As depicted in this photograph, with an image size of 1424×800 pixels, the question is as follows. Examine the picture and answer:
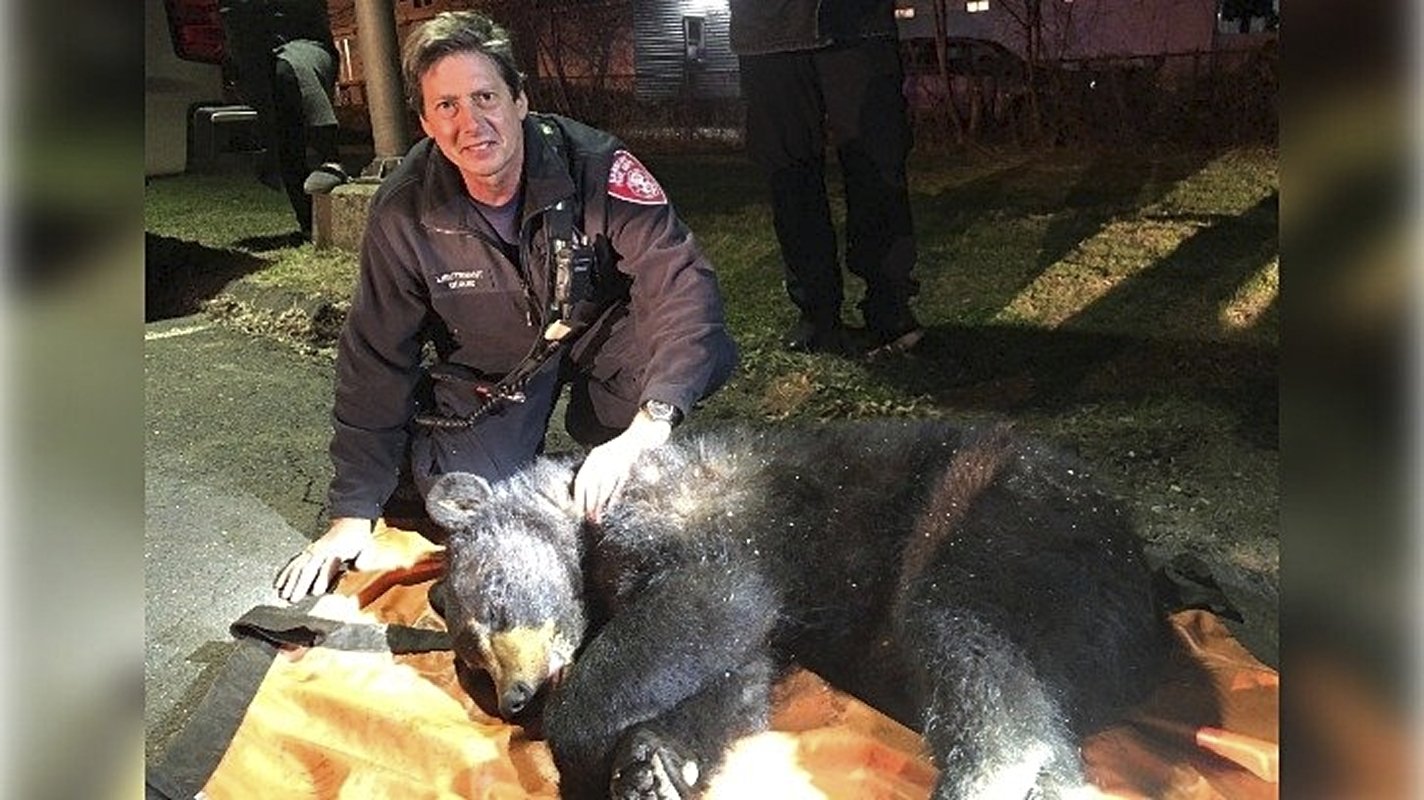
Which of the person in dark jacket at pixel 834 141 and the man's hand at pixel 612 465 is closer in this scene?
the person in dark jacket at pixel 834 141

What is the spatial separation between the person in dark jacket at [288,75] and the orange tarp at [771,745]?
1.28 m

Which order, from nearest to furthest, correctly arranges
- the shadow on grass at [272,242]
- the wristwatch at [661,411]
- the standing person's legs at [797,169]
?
the standing person's legs at [797,169], the wristwatch at [661,411], the shadow on grass at [272,242]

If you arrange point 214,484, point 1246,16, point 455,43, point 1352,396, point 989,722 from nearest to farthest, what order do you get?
point 1352,396
point 1246,16
point 989,722
point 455,43
point 214,484

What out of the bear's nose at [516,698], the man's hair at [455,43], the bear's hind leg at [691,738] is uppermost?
the man's hair at [455,43]

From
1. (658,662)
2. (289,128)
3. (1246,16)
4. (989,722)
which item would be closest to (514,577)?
(658,662)

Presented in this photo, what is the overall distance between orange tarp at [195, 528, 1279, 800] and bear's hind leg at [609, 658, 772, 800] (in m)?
0.04

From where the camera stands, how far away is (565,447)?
3.00m

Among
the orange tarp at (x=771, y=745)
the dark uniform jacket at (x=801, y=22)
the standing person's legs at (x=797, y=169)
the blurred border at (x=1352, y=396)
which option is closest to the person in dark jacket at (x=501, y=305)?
the standing person's legs at (x=797, y=169)

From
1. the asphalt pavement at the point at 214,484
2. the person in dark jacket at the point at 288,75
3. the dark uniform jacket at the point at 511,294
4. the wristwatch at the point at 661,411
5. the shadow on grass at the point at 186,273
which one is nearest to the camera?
the dark uniform jacket at the point at 511,294

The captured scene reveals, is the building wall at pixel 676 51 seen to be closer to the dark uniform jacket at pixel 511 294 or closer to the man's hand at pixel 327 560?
the dark uniform jacket at pixel 511 294

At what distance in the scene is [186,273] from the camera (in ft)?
11.9

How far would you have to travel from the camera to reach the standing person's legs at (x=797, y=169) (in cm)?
246

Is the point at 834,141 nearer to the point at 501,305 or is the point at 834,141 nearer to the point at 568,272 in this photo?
the point at 568,272

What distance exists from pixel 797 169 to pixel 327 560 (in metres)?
1.53
